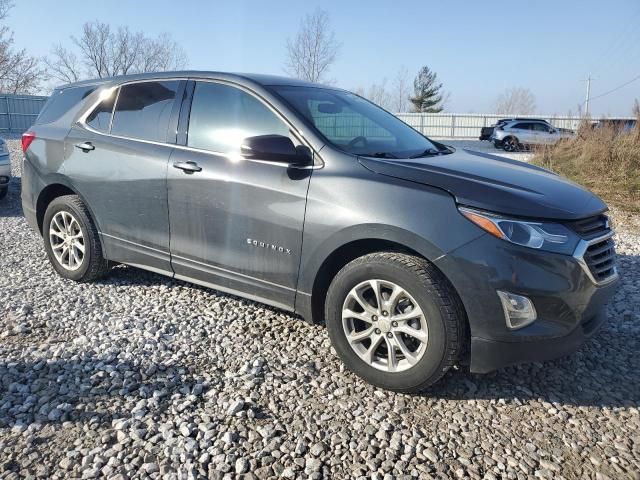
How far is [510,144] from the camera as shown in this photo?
2272cm

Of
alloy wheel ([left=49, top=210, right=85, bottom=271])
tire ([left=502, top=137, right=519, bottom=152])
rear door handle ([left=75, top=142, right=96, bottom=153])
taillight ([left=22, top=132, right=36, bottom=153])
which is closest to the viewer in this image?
rear door handle ([left=75, top=142, right=96, bottom=153])

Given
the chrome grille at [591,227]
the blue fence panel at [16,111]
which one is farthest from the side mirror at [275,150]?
the blue fence panel at [16,111]

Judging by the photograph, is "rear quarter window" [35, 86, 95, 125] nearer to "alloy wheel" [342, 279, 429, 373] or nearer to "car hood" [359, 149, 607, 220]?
"car hood" [359, 149, 607, 220]

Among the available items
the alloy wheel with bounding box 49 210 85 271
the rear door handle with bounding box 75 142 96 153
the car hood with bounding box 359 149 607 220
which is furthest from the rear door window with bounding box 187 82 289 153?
the alloy wheel with bounding box 49 210 85 271

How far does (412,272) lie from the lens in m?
2.72

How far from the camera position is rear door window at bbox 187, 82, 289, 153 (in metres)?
3.40

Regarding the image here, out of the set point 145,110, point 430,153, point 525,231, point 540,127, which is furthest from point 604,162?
point 540,127

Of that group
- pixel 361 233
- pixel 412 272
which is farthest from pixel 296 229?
pixel 412 272

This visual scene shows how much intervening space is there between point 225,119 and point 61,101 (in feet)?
6.99

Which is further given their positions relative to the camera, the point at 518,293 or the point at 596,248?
the point at 596,248

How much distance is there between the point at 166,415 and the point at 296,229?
4.25 feet

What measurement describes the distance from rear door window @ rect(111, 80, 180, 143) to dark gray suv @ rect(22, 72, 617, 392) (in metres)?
0.01

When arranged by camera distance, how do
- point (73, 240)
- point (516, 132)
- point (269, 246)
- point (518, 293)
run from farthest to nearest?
1. point (516, 132)
2. point (73, 240)
3. point (269, 246)
4. point (518, 293)

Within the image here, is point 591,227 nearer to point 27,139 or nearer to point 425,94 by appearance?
point 27,139
